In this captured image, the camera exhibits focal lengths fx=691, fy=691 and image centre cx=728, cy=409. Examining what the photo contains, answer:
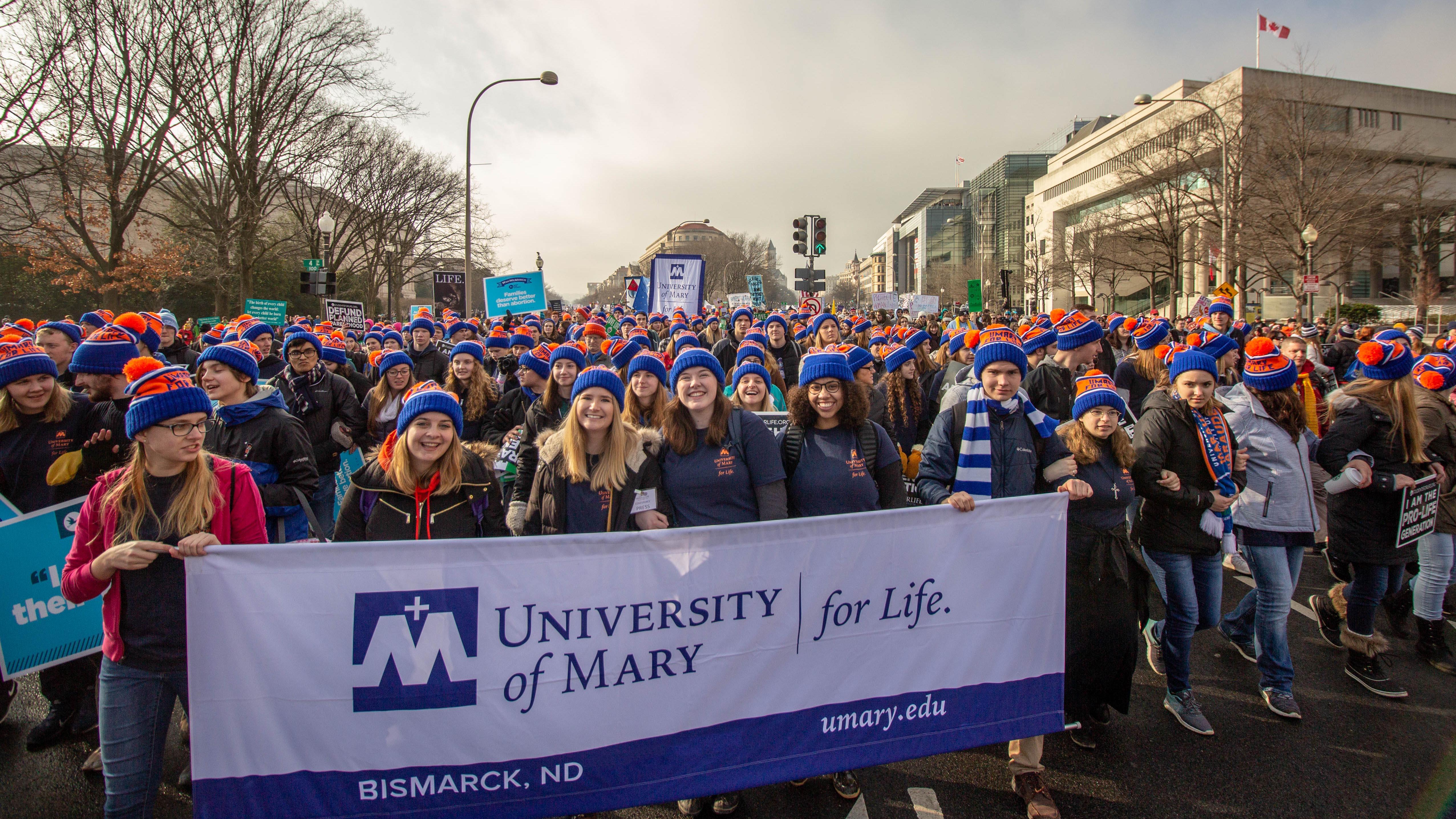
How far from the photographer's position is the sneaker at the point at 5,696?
3.73 metres


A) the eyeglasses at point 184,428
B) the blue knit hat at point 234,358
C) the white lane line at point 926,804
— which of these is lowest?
the white lane line at point 926,804

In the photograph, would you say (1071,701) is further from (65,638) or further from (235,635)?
(65,638)

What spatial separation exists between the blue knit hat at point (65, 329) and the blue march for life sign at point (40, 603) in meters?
3.73

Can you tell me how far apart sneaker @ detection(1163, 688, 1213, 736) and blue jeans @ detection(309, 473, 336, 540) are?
590 centimetres

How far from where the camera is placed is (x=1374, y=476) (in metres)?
4.27

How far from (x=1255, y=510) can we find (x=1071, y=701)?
1589mm

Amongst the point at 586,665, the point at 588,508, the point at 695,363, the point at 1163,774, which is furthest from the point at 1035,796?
the point at 695,363

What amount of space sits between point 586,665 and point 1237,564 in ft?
20.9

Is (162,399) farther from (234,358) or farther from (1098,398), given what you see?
(1098,398)

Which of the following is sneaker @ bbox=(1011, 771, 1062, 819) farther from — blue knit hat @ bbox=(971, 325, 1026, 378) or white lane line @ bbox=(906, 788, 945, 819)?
blue knit hat @ bbox=(971, 325, 1026, 378)

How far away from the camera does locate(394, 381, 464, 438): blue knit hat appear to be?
315 cm

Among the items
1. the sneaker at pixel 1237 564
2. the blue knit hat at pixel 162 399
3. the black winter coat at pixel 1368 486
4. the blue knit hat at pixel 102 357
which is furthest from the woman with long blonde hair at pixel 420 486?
the sneaker at pixel 1237 564

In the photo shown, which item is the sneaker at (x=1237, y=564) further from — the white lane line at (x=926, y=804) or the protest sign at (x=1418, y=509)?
the white lane line at (x=926, y=804)

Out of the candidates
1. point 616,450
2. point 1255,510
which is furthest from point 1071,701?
point 616,450
